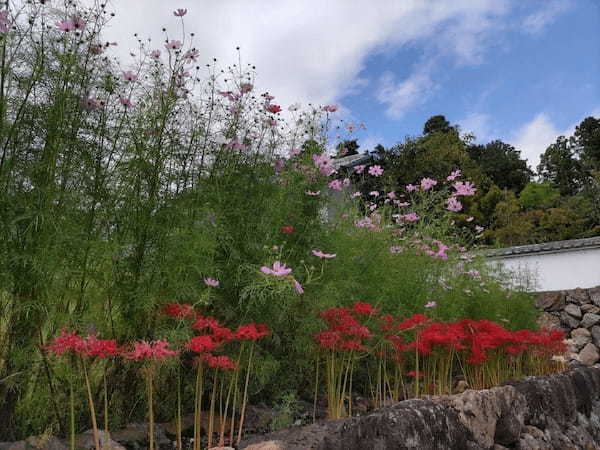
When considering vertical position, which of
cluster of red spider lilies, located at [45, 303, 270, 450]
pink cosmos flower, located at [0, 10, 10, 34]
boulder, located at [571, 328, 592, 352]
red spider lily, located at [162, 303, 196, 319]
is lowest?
cluster of red spider lilies, located at [45, 303, 270, 450]

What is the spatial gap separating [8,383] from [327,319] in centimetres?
160

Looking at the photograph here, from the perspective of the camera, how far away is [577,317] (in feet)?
34.2

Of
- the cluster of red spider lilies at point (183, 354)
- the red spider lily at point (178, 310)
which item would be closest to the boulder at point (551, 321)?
the cluster of red spider lilies at point (183, 354)

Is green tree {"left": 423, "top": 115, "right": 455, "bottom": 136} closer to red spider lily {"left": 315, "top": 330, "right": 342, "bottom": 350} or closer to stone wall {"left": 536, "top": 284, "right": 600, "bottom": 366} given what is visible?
stone wall {"left": 536, "top": 284, "right": 600, "bottom": 366}

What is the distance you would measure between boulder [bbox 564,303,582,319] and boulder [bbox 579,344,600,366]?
24.1 inches

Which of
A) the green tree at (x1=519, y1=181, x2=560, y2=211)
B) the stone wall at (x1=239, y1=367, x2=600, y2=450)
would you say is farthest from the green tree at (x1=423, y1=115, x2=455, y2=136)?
the stone wall at (x1=239, y1=367, x2=600, y2=450)

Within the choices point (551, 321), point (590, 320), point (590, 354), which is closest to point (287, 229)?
point (590, 354)

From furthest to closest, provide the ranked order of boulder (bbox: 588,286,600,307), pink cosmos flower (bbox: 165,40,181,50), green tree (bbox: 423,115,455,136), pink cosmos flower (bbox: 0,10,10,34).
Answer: green tree (bbox: 423,115,455,136)
boulder (bbox: 588,286,600,307)
pink cosmos flower (bbox: 165,40,181,50)
pink cosmos flower (bbox: 0,10,10,34)

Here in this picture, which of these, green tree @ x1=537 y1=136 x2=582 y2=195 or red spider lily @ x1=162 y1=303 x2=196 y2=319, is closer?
red spider lily @ x1=162 y1=303 x2=196 y2=319

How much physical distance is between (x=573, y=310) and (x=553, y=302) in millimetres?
389

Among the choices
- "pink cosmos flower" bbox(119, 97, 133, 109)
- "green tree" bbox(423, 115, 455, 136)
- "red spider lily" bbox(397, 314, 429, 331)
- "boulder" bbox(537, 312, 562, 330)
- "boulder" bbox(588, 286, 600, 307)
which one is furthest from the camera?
"green tree" bbox(423, 115, 455, 136)

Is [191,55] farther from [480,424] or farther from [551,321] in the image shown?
[551,321]

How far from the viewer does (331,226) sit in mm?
4051

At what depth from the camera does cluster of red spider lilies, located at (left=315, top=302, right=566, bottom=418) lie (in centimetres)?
297
